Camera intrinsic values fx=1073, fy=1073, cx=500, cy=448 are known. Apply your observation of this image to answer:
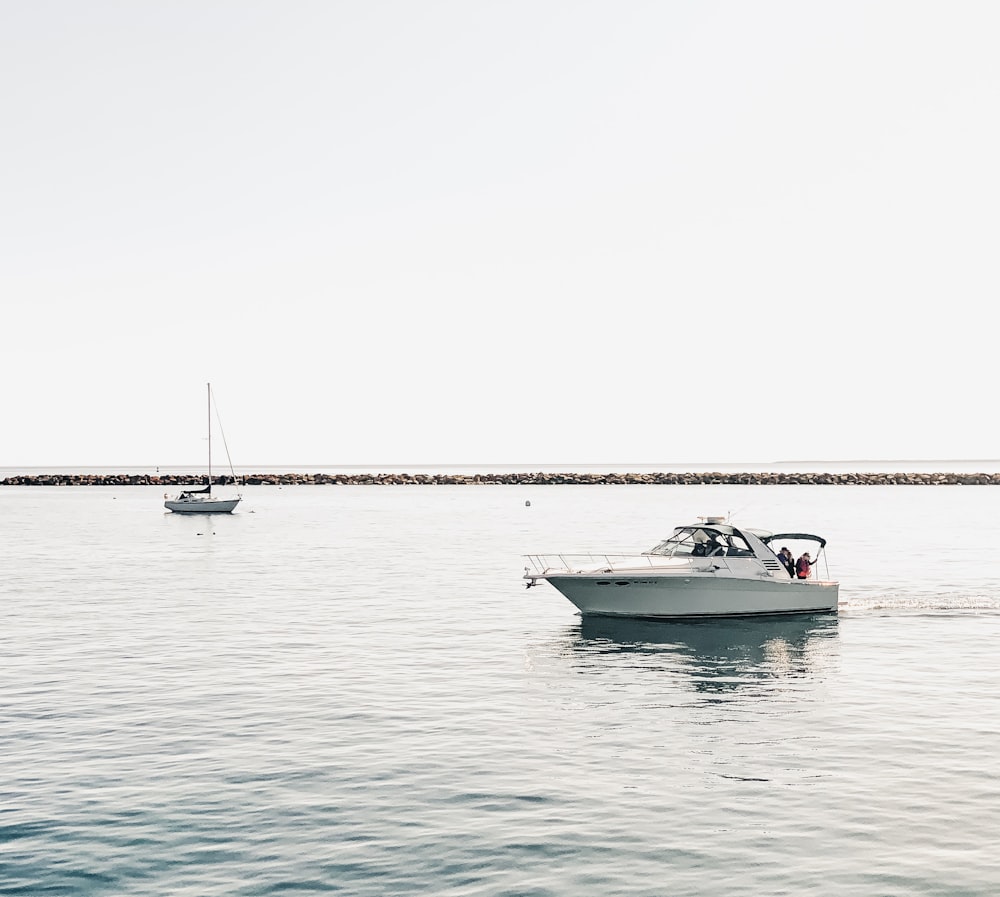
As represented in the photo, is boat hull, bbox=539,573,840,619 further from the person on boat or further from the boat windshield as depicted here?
the boat windshield

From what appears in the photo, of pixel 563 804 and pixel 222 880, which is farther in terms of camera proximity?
pixel 563 804

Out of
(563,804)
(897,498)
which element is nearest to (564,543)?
(563,804)

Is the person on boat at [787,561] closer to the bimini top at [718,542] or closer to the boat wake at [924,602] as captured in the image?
the bimini top at [718,542]

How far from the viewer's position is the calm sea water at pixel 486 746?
14.7 meters

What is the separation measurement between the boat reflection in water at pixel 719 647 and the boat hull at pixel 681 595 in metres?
0.47

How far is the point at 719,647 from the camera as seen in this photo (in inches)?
1335

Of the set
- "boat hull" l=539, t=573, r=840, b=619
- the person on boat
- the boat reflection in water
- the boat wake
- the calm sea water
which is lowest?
the boat wake

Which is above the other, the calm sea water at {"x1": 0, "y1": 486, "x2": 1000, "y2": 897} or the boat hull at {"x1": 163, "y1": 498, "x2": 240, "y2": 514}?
the boat hull at {"x1": 163, "y1": 498, "x2": 240, "y2": 514}

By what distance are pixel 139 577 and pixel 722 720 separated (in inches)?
1661

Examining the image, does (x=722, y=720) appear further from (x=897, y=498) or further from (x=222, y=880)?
(x=897, y=498)

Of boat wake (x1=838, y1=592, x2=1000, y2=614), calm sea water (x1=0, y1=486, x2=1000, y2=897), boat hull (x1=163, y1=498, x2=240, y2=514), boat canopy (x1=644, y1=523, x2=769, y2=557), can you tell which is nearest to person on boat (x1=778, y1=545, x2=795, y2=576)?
boat canopy (x1=644, y1=523, x2=769, y2=557)

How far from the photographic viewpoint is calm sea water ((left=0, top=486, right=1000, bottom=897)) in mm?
14672

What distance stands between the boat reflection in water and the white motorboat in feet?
1.89

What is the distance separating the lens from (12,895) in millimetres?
13766
